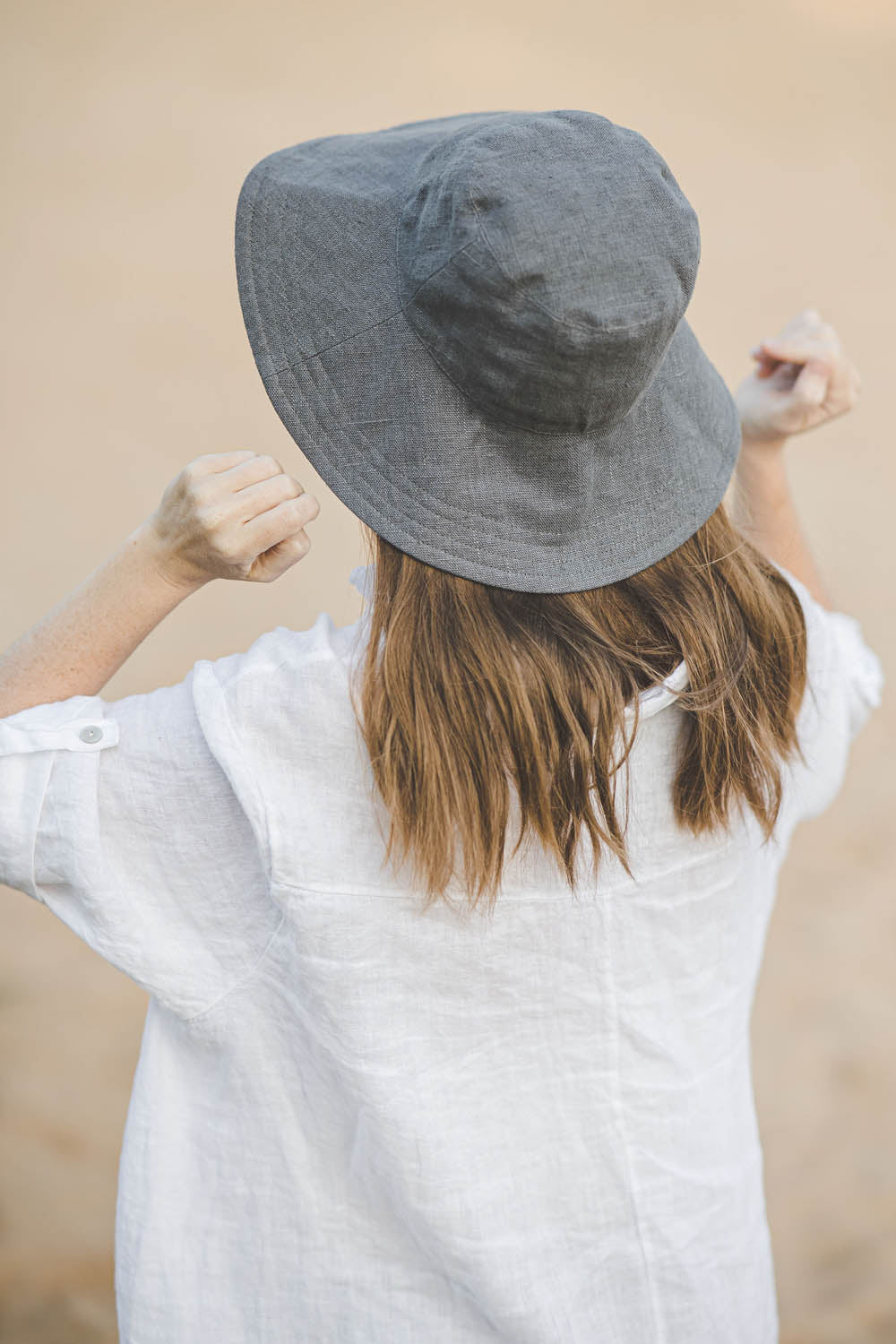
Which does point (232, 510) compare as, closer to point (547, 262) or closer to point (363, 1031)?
point (547, 262)

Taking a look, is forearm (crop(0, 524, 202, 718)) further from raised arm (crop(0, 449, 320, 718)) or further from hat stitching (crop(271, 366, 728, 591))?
hat stitching (crop(271, 366, 728, 591))

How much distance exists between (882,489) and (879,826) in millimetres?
704

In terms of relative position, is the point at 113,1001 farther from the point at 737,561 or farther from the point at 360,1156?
the point at 737,561

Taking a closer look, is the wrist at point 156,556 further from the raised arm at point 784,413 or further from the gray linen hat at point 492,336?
the raised arm at point 784,413

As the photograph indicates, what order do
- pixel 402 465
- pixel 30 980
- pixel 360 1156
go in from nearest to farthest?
pixel 402 465, pixel 360 1156, pixel 30 980

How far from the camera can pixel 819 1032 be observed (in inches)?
79.9

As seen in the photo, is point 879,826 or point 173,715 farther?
point 879,826

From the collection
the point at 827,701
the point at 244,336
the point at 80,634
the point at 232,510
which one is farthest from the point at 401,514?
the point at 244,336

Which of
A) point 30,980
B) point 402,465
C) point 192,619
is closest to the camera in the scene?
point 402,465

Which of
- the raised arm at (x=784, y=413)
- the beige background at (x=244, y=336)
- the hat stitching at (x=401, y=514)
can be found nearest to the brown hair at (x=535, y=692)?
the hat stitching at (x=401, y=514)

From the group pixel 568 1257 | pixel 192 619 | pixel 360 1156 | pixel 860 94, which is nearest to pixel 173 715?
pixel 360 1156

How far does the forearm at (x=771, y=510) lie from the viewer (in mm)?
952

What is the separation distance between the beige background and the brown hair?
4.71 ft

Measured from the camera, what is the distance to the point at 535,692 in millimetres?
604
